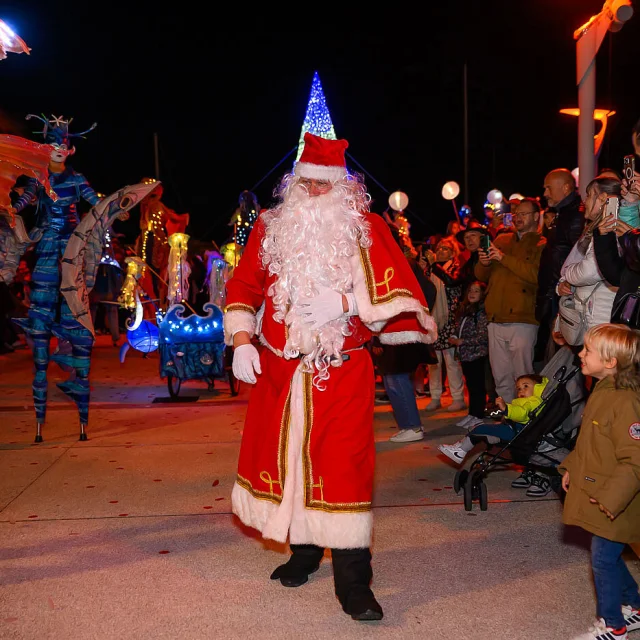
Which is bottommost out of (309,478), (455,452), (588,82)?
(455,452)

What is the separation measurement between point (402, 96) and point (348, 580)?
2643cm

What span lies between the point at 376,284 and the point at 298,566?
1.48m

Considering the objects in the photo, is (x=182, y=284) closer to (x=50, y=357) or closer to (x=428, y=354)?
(x=50, y=357)

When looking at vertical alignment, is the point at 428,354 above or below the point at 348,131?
below

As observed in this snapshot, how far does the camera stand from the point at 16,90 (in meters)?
19.0

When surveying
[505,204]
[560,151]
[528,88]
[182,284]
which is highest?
[528,88]

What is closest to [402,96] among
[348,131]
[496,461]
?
[348,131]

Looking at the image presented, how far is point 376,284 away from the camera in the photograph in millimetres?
3869

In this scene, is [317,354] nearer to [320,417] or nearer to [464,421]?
[320,417]

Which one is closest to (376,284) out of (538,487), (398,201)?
(538,487)

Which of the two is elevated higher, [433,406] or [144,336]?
[144,336]

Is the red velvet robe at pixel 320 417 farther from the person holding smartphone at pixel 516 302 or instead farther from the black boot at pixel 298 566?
the person holding smartphone at pixel 516 302

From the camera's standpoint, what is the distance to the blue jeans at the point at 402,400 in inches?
293

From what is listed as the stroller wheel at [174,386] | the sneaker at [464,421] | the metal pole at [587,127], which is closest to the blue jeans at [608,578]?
the sneaker at [464,421]
